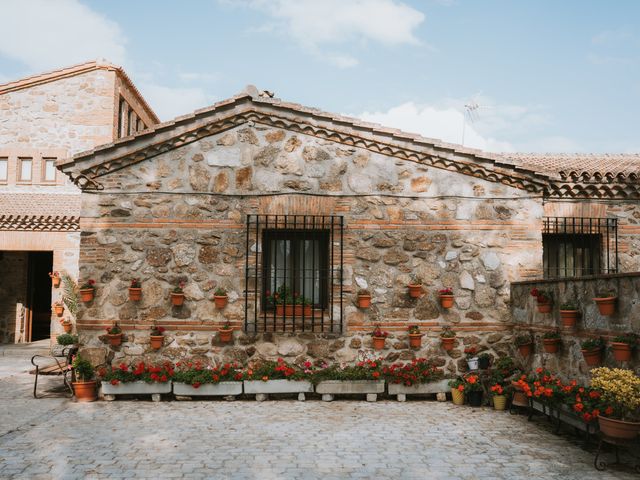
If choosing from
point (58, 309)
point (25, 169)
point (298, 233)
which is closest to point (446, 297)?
point (298, 233)

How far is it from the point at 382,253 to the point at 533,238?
2.68 m

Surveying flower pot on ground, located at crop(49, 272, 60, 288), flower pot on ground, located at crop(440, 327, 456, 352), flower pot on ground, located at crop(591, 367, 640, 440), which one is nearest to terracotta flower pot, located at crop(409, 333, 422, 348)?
flower pot on ground, located at crop(440, 327, 456, 352)

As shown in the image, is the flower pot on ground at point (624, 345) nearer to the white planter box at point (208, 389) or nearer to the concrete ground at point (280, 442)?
the concrete ground at point (280, 442)

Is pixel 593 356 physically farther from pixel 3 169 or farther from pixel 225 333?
pixel 3 169

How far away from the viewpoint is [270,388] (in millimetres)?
8273

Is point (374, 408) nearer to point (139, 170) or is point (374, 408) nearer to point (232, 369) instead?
point (232, 369)

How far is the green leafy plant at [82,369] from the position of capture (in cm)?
821

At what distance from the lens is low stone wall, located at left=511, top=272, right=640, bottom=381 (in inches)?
224

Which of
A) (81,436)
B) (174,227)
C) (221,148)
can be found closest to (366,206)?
(221,148)

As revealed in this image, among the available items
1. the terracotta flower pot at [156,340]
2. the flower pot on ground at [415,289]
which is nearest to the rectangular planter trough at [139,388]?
the terracotta flower pot at [156,340]

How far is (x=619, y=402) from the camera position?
514 centimetres

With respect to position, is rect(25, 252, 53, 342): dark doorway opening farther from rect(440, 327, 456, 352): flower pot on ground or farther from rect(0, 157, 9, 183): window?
rect(440, 327, 456, 352): flower pot on ground

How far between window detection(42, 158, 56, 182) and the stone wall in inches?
327

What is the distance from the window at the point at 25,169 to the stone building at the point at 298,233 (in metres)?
8.44
